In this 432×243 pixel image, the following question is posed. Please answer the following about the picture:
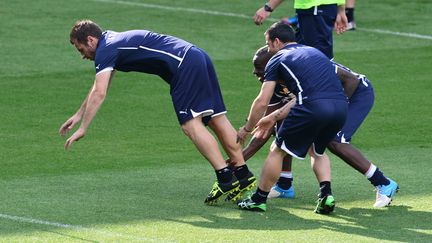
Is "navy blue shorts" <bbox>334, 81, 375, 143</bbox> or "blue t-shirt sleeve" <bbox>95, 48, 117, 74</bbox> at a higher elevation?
"blue t-shirt sleeve" <bbox>95, 48, 117, 74</bbox>

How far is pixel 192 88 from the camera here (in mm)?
11906

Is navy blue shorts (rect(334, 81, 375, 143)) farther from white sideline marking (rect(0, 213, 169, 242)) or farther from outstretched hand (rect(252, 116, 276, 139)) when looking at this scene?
white sideline marking (rect(0, 213, 169, 242))

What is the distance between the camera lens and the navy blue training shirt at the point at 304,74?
1123cm

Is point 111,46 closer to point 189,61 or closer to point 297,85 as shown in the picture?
point 189,61

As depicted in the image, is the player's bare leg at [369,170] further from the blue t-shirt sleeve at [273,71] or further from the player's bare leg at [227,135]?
the blue t-shirt sleeve at [273,71]

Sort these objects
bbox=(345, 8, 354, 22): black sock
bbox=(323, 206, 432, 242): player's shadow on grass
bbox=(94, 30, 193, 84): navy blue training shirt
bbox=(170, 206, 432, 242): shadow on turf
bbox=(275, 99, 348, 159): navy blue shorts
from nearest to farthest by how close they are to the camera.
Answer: bbox=(323, 206, 432, 242): player's shadow on grass < bbox=(170, 206, 432, 242): shadow on turf < bbox=(275, 99, 348, 159): navy blue shorts < bbox=(94, 30, 193, 84): navy blue training shirt < bbox=(345, 8, 354, 22): black sock

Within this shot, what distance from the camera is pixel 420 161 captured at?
14.0m

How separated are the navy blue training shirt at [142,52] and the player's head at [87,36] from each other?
0.24ft

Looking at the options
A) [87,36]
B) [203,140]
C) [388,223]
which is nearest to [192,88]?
[203,140]

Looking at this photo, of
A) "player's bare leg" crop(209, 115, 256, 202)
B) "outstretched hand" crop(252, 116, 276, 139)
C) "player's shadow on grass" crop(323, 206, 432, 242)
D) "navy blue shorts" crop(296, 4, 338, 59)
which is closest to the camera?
"player's shadow on grass" crop(323, 206, 432, 242)

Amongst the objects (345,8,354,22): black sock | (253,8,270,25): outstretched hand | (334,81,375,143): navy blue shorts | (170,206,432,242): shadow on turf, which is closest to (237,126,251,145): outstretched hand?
(170,206,432,242): shadow on turf

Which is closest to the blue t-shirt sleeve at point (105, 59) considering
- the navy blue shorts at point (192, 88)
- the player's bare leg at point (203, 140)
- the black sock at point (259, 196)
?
the navy blue shorts at point (192, 88)

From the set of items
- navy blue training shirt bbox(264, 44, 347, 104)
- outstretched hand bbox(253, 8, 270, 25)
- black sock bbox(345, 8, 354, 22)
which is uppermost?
navy blue training shirt bbox(264, 44, 347, 104)

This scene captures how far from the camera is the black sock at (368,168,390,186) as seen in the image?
1182 centimetres
